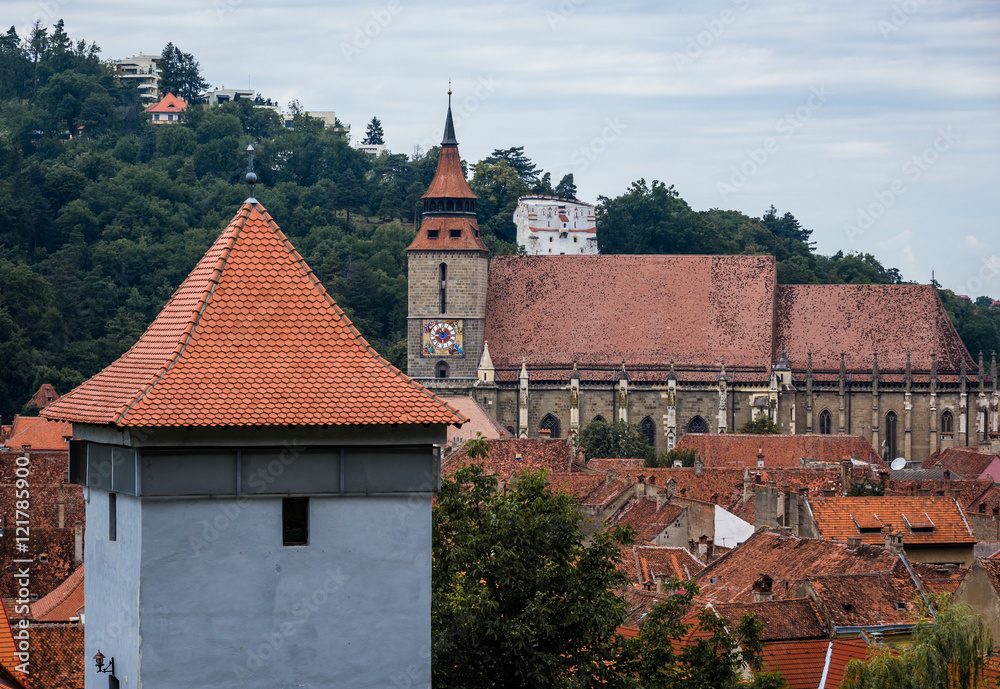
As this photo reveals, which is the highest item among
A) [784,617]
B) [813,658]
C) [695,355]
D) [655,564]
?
[695,355]

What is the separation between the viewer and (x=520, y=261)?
97.6m

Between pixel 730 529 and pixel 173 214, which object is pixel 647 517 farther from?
pixel 173 214

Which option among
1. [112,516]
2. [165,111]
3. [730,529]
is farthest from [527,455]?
[165,111]

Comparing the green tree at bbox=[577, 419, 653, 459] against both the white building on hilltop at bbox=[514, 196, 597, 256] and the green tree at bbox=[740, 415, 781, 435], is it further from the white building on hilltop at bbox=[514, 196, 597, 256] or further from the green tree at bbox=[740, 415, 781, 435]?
the white building on hilltop at bbox=[514, 196, 597, 256]

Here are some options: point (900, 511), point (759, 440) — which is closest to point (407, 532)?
point (900, 511)

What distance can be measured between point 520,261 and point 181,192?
186 feet

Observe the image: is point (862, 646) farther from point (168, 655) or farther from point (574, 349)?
point (574, 349)

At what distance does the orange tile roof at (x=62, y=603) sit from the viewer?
120ft

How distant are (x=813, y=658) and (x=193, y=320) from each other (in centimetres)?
1676

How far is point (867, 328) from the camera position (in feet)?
311

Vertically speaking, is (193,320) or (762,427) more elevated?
(193,320)

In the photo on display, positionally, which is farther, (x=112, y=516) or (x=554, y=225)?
(x=554, y=225)

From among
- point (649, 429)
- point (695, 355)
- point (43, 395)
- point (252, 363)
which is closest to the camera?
point (252, 363)

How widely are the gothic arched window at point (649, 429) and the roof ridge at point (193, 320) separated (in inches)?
3027
